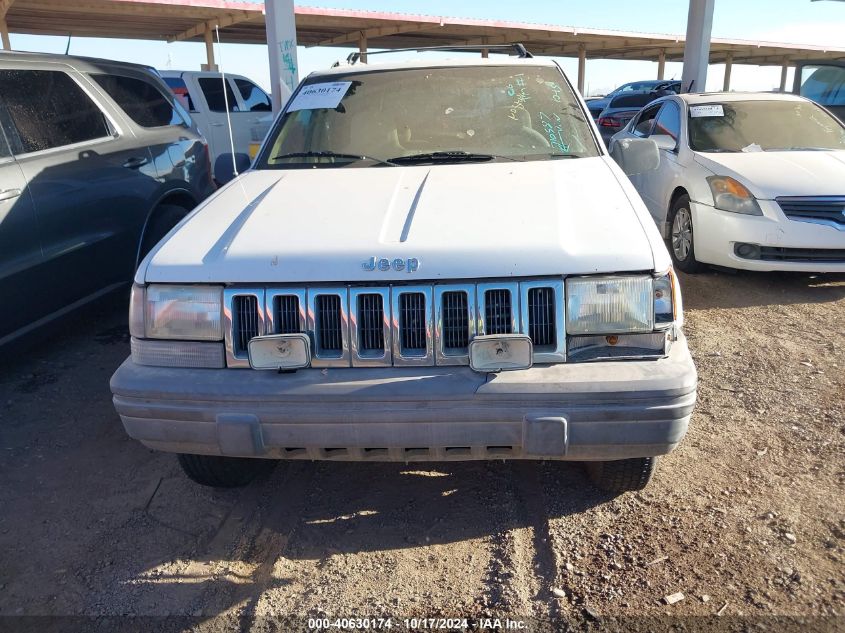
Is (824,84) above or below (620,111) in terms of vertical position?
above

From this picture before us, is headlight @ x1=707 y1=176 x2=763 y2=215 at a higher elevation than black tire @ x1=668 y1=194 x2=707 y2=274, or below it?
higher

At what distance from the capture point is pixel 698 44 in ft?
40.9

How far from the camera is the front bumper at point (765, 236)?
545 centimetres

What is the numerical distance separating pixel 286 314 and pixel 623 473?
4.91 ft

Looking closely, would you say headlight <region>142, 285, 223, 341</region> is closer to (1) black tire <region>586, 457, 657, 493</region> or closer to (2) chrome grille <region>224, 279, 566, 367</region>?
(2) chrome grille <region>224, 279, 566, 367</region>

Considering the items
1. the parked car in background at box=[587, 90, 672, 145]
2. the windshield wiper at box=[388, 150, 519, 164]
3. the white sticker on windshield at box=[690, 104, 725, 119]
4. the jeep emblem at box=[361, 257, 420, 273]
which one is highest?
the windshield wiper at box=[388, 150, 519, 164]

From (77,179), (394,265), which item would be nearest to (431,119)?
(394,265)

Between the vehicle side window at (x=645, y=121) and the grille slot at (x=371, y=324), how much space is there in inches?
245

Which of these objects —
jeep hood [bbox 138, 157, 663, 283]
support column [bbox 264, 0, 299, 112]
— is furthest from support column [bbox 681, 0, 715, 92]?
jeep hood [bbox 138, 157, 663, 283]

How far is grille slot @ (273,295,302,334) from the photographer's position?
2494 mm

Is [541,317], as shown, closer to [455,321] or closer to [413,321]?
[455,321]

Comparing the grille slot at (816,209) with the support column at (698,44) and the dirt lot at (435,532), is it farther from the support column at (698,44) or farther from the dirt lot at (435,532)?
the support column at (698,44)

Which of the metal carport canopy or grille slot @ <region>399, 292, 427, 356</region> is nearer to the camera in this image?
grille slot @ <region>399, 292, 427, 356</region>

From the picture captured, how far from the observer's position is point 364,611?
Result: 7.80ft
